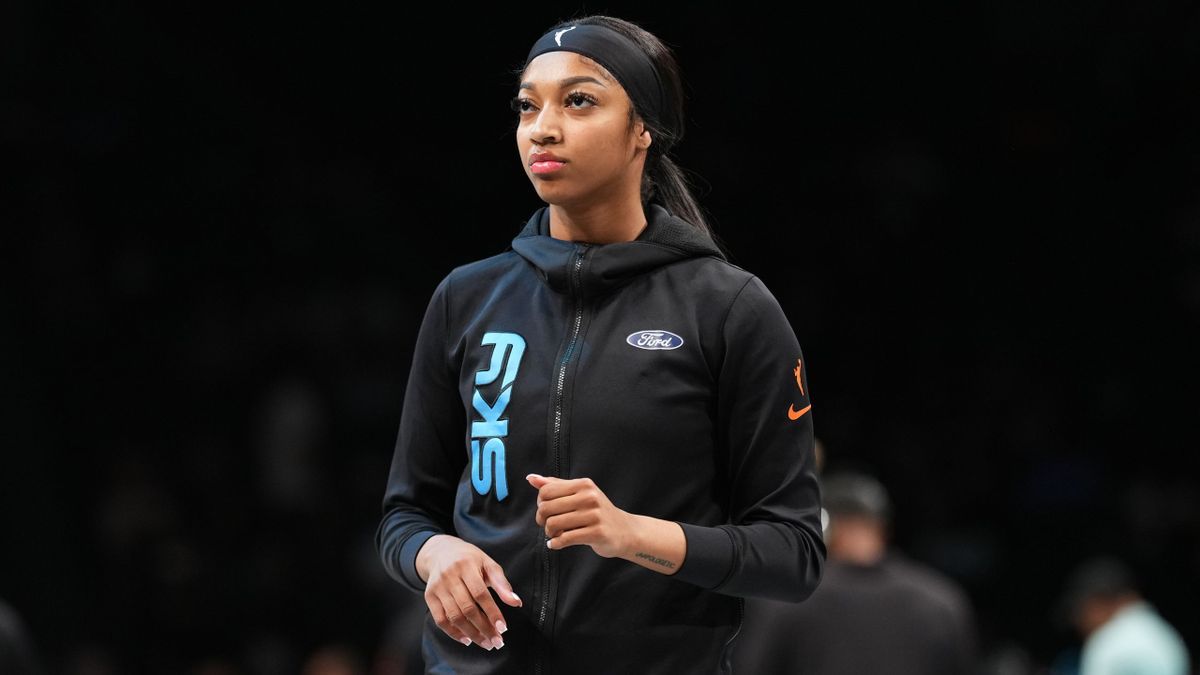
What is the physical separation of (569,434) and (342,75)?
9.71 m

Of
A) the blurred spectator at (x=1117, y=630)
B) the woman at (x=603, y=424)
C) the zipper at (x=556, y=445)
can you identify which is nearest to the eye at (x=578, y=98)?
the woman at (x=603, y=424)

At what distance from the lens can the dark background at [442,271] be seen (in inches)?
369

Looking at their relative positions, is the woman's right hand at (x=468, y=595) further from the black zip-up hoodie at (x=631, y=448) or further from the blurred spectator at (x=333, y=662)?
the blurred spectator at (x=333, y=662)

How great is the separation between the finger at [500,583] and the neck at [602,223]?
576 millimetres

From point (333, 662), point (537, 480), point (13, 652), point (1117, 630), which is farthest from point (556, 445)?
point (333, 662)

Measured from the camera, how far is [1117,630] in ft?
24.8

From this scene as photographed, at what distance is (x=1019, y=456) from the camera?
32.9ft

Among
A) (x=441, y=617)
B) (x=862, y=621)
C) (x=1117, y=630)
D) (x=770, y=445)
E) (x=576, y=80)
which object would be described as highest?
(x=576, y=80)

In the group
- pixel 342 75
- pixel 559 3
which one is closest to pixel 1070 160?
pixel 559 3

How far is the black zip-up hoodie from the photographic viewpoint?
7.43 ft

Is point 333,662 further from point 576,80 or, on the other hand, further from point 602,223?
point 576,80

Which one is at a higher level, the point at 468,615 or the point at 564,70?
the point at 564,70

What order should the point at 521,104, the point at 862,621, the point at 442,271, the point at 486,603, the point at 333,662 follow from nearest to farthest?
1. the point at 486,603
2. the point at 521,104
3. the point at 862,621
4. the point at 333,662
5. the point at 442,271

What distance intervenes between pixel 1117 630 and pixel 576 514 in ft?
20.3
